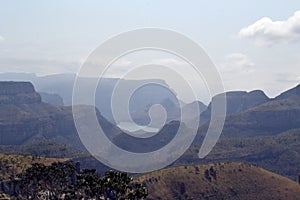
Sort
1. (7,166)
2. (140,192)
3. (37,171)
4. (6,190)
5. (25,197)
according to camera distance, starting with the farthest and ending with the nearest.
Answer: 1. (7,166)
2. (6,190)
3. (25,197)
4. (37,171)
5. (140,192)

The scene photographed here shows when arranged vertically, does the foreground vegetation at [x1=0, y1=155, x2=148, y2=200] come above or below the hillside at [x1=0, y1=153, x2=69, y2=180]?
above

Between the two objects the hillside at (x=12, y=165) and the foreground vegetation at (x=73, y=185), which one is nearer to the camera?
the foreground vegetation at (x=73, y=185)

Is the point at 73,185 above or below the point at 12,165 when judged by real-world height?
above

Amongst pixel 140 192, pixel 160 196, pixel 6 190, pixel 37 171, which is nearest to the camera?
pixel 140 192

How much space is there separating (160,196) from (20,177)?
80064 millimetres

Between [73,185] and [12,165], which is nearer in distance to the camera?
[73,185]

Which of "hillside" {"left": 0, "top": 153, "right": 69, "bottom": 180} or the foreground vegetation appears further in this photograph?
"hillside" {"left": 0, "top": 153, "right": 69, "bottom": 180}

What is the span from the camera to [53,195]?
12144cm

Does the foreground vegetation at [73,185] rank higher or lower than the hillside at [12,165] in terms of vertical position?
higher

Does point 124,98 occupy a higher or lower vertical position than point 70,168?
higher

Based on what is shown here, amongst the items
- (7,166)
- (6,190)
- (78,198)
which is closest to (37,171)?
(78,198)

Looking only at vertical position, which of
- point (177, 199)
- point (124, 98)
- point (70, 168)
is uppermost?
point (124, 98)

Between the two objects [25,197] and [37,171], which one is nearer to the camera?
[37,171]

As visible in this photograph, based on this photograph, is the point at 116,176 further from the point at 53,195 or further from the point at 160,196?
the point at 160,196
